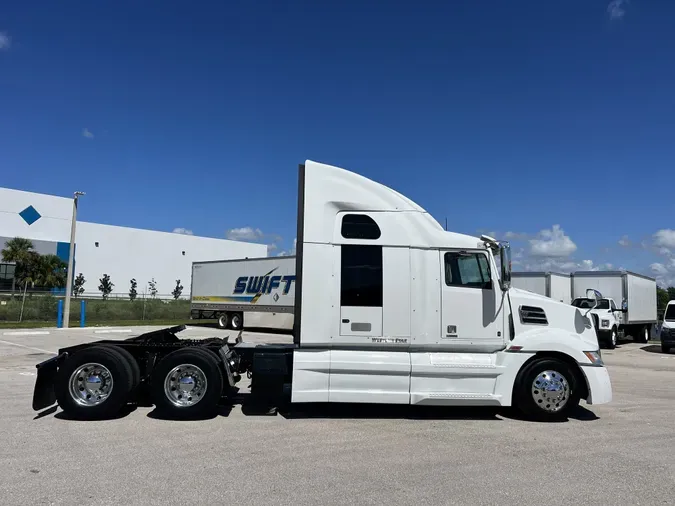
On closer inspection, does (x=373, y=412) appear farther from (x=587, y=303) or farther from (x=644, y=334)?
(x=644, y=334)

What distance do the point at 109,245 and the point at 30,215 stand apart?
18885 mm

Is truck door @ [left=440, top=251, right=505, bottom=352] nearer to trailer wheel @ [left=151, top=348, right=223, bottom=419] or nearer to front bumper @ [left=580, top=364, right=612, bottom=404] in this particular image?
front bumper @ [left=580, top=364, right=612, bottom=404]

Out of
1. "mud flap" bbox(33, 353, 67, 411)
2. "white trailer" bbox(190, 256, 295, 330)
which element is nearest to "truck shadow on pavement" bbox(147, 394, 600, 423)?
"mud flap" bbox(33, 353, 67, 411)

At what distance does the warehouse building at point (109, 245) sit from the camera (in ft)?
216

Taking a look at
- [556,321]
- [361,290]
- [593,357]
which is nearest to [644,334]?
[593,357]

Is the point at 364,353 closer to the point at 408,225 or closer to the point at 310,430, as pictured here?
the point at 310,430

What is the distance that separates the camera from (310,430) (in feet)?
22.6

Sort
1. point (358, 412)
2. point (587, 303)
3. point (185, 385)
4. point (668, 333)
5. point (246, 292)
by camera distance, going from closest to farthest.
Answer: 1. point (185, 385)
2. point (358, 412)
3. point (668, 333)
4. point (587, 303)
5. point (246, 292)

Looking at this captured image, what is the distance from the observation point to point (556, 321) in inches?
302

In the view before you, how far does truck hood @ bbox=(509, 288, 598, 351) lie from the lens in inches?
296

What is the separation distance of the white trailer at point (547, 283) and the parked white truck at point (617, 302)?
65cm

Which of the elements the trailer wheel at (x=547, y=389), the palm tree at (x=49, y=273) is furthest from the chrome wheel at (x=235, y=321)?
the palm tree at (x=49, y=273)

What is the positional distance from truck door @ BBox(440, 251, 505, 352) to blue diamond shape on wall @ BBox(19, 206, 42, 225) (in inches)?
2554

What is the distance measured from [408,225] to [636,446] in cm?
401
